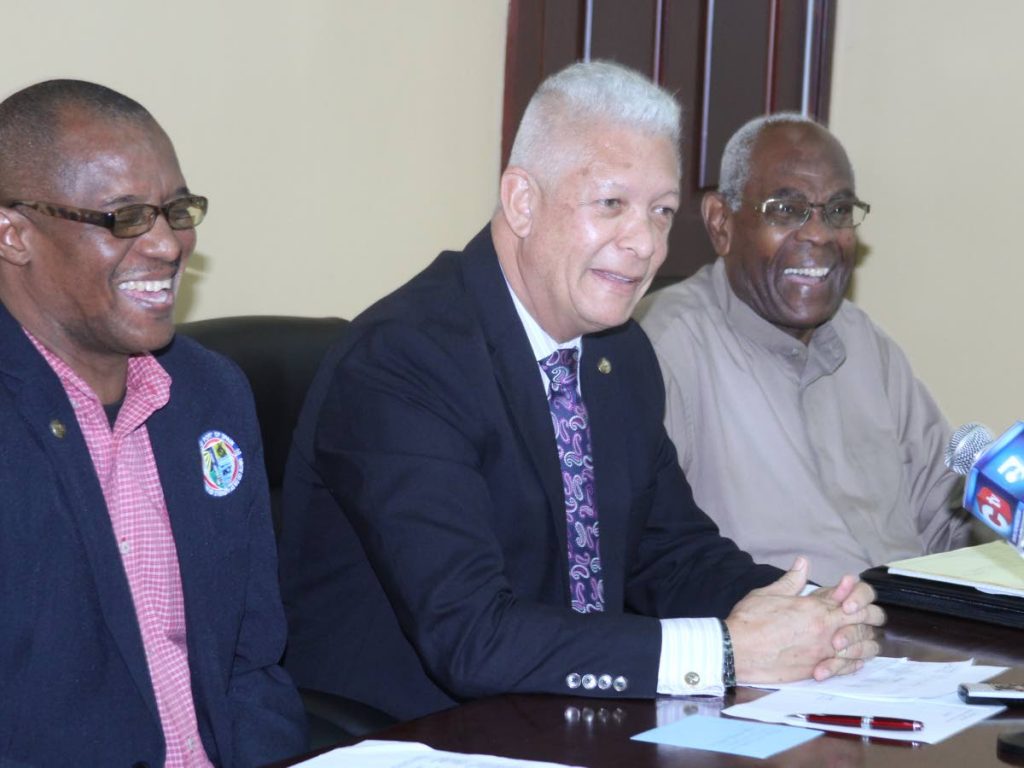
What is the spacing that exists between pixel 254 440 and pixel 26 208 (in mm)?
483

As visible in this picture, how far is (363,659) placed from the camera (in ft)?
7.18

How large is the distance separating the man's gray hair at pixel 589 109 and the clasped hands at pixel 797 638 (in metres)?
0.77

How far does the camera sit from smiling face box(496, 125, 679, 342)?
2240 mm

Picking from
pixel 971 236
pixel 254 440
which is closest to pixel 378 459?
pixel 254 440

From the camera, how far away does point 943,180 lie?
4.80 meters

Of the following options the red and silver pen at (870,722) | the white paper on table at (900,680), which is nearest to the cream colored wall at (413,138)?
the white paper on table at (900,680)

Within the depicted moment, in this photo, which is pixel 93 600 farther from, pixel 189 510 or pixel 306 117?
pixel 306 117

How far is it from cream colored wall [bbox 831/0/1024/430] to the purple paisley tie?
2.76 metres

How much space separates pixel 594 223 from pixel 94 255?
790 mm

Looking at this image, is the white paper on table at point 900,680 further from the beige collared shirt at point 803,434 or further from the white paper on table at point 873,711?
the beige collared shirt at point 803,434

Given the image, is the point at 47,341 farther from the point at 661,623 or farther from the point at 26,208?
the point at 661,623

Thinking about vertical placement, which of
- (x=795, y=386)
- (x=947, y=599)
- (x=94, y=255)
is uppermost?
(x=94, y=255)

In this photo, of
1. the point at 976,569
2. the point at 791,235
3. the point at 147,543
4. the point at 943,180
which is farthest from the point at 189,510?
the point at 943,180

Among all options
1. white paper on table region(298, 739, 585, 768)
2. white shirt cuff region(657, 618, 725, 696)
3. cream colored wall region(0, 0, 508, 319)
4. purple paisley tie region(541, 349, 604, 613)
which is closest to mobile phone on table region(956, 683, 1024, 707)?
white shirt cuff region(657, 618, 725, 696)
